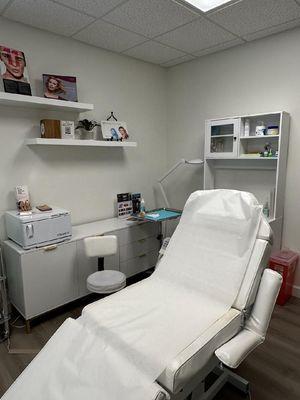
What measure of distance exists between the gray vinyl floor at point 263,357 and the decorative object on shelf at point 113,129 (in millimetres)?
1847

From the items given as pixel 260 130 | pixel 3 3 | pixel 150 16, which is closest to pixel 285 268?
pixel 260 130

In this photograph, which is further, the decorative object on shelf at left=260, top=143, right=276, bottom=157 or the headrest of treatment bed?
the decorative object on shelf at left=260, top=143, right=276, bottom=157

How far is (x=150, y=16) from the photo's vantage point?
2.34 meters

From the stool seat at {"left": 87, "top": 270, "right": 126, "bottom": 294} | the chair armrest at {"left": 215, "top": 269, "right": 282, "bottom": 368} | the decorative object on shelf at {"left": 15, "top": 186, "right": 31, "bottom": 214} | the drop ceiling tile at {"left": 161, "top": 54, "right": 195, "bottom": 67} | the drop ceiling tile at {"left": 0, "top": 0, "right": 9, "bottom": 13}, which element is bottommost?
the stool seat at {"left": 87, "top": 270, "right": 126, "bottom": 294}

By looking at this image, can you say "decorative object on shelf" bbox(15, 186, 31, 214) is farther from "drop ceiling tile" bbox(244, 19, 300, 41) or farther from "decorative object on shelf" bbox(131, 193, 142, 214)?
"drop ceiling tile" bbox(244, 19, 300, 41)

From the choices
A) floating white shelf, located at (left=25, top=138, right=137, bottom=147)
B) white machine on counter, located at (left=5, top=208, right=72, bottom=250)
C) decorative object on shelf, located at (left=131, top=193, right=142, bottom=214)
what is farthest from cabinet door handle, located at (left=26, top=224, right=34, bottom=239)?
decorative object on shelf, located at (left=131, top=193, right=142, bottom=214)

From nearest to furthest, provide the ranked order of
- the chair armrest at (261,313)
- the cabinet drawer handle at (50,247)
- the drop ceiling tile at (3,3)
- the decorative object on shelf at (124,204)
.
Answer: the chair armrest at (261,313)
the drop ceiling tile at (3,3)
the cabinet drawer handle at (50,247)
the decorative object on shelf at (124,204)

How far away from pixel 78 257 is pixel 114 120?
1618 mm

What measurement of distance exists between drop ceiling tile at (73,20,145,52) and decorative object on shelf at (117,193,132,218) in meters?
1.64

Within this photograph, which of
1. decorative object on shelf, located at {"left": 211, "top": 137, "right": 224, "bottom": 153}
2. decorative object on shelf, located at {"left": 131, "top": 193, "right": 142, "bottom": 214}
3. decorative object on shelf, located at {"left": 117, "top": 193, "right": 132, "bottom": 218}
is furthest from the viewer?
decorative object on shelf, located at {"left": 131, "top": 193, "right": 142, "bottom": 214}

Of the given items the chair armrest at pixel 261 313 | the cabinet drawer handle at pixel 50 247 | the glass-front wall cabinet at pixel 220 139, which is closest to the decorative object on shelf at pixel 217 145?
the glass-front wall cabinet at pixel 220 139

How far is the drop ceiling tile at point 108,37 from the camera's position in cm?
254

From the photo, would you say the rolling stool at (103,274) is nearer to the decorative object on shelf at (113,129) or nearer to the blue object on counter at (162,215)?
the blue object on counter at (162,215)

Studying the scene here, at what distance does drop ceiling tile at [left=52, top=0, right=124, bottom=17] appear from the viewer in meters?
2.11
